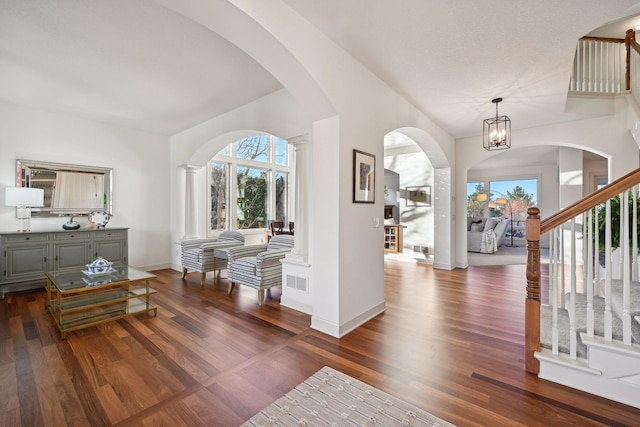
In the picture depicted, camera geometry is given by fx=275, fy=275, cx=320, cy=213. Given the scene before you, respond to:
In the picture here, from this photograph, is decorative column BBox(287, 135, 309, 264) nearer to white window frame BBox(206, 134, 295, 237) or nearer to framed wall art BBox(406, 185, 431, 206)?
white window frame BBox(206, 134, 295, 237)

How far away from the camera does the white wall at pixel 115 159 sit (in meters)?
4.26

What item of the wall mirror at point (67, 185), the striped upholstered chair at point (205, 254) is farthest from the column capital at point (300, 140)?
the wall mirror at point (67, 185)

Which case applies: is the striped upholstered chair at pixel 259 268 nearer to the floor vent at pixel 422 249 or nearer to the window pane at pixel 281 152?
the floor vent at pixel 422 249

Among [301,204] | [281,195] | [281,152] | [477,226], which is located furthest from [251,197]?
[477,226]

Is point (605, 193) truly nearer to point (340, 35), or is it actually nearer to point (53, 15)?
point (340, 35)

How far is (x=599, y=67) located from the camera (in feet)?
13.1

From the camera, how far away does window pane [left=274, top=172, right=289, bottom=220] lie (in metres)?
8.38

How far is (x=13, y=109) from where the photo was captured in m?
4.23

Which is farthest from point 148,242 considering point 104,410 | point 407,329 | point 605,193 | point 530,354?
point 605,193

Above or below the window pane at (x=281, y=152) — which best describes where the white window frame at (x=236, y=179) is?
below

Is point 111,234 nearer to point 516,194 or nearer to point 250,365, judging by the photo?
point 250,365

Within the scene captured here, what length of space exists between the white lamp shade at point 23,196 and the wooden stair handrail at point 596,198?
6230 mm

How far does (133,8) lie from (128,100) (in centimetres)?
221

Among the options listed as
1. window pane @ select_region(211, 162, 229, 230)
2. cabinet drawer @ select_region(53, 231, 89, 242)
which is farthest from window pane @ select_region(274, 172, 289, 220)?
cabinet drawer @ select_region(53, 231, 89, 242)
